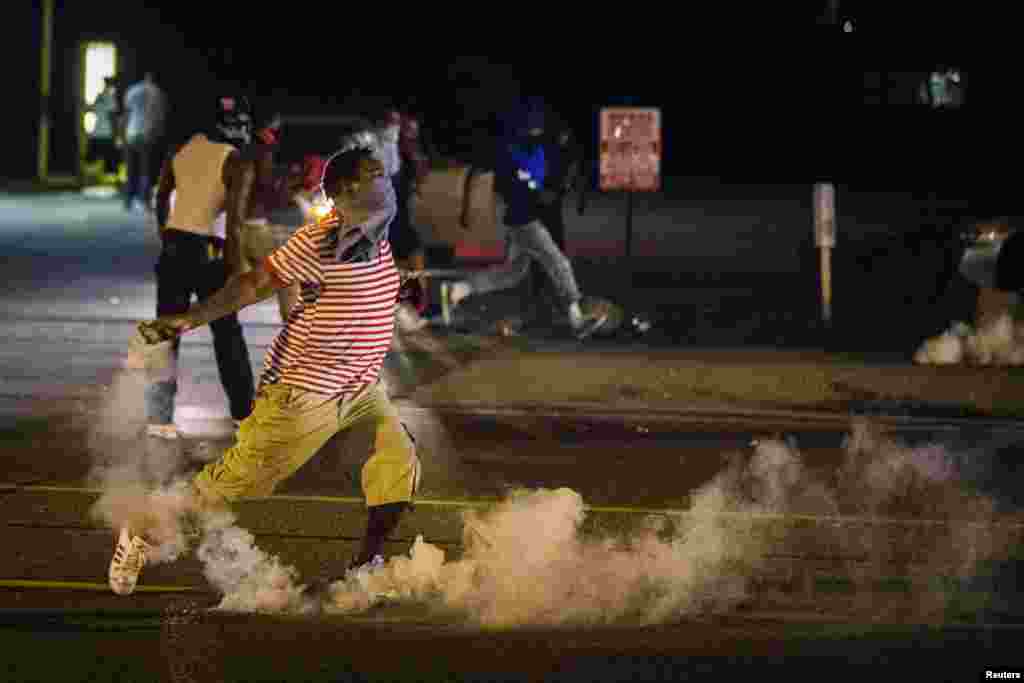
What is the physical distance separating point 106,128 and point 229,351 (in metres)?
23.1

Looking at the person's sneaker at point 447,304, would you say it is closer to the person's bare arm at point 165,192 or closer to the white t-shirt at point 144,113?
the person's bare arm at point 165,192

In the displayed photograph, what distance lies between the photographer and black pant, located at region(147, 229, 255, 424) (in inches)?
409

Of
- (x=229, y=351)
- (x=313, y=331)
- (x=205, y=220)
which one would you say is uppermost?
(x=205, y=220)

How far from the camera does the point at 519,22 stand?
46562 millimetres

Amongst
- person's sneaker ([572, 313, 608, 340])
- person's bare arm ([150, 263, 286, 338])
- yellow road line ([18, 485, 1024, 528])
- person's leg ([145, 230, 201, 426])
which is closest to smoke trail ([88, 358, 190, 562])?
yellow road line ([18, 485, 1024, 528])

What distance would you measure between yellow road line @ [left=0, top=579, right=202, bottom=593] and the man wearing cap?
3.06m

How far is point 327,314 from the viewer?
7.02 m

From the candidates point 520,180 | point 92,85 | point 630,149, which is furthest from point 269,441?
point 92,85

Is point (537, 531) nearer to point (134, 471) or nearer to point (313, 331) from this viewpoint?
point (313, 331)

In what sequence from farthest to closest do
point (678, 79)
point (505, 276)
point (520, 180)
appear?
point (678, 79) < point (505, 276) < point (520, 180)

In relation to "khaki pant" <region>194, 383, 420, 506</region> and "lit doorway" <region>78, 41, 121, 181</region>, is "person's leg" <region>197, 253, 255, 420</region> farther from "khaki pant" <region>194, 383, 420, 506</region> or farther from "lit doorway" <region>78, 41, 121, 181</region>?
"lit doorway" <region>78, 41, 121, 181</region>

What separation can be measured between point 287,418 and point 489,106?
3845 cm

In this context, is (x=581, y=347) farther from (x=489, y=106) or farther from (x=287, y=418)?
(x=489, y=106)

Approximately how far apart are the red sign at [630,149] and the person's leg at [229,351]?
8.35 meters
